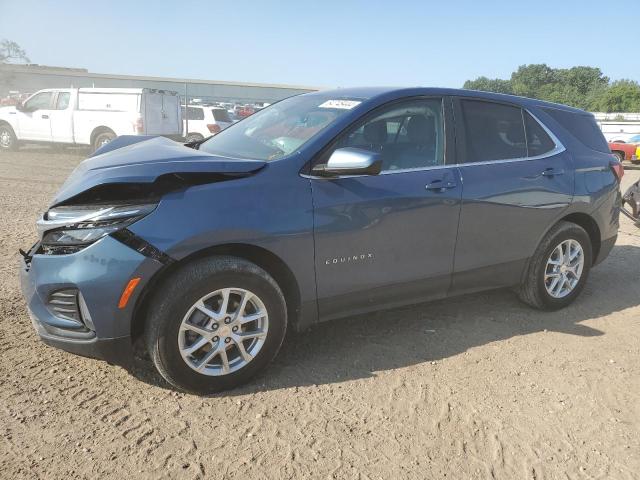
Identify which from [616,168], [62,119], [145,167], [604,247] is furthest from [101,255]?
[62,119]

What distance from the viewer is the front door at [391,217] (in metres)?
3.04

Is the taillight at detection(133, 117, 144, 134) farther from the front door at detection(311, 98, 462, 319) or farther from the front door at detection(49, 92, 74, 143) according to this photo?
the front door at detection(311, 98, 462, 319)

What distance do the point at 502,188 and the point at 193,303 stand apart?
2.38 meters

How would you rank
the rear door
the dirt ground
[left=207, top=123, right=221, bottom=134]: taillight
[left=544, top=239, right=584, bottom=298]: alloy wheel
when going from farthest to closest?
[left=207, top=123, right=221, bottom=134]: taillight → [left=544, top=239, right=584, bottom=298]: alloy wheel → the rear door → the dirt ground

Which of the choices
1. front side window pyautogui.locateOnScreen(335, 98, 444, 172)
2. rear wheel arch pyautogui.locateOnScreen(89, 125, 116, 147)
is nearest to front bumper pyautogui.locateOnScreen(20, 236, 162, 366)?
front side window pyautogui.locateOnScreen(335, 98, 444, 172)

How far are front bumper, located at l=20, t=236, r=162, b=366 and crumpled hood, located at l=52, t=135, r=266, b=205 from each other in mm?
349

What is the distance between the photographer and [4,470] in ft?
7.31

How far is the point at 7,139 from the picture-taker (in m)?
15.2

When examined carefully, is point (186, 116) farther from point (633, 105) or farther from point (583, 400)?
point (633, 105)

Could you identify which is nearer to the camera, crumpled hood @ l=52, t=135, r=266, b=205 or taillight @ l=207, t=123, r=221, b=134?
crumpled hood @ l=52, t=135, r=266, b=205

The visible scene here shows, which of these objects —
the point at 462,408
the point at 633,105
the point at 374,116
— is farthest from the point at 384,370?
the point at 633,105

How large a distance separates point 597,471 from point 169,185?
2.58 metres

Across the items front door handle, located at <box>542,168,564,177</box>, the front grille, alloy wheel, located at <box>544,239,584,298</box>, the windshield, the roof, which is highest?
the roof

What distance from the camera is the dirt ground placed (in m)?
2.38
